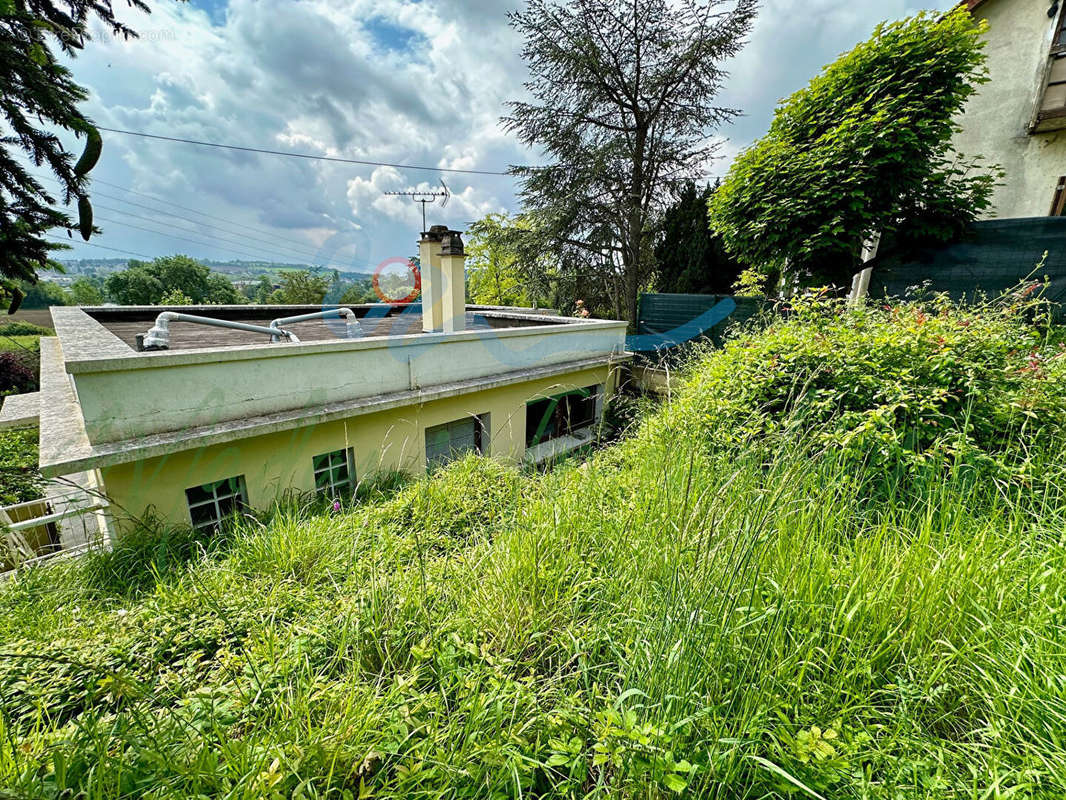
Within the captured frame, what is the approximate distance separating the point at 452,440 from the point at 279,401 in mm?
2939

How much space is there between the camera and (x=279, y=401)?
5.19m

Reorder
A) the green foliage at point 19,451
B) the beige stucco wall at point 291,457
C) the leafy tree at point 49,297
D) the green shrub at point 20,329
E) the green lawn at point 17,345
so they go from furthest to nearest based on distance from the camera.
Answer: the leafy tree at point 49,297, the green shrub at point 20,329, the green lawn at point 17,345, the green foliage at point 19,451, the beige stucco wall at point 291,457

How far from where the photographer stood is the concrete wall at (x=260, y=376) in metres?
3.98

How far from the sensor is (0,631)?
2408 mm

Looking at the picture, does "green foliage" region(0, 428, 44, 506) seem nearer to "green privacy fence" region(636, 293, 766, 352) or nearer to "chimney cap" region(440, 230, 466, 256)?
"chimney cap" region(440, 230, 466, 256)

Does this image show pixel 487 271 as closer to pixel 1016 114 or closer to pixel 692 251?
pixel 692 251

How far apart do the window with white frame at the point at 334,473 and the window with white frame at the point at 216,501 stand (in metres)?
0.88

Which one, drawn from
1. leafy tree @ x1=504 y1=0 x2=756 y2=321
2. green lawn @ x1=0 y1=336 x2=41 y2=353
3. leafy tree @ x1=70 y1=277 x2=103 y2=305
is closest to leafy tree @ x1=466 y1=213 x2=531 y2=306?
leafy tree @ x1=504 y1=0 x2=756 y2=321

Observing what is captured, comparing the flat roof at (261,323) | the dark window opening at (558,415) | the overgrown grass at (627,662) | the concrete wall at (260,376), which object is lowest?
the dark window opening at (558,415)

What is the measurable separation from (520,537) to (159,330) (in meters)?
5.49

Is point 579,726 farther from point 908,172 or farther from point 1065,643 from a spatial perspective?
point 908,172

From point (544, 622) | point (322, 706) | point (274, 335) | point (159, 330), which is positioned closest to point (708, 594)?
point (544, 622)

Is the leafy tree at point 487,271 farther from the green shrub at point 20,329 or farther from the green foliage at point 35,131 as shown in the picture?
the green shrub at point 20,329

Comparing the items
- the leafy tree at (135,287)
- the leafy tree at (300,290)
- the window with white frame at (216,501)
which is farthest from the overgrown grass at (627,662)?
the leafy tree at (135,287)
